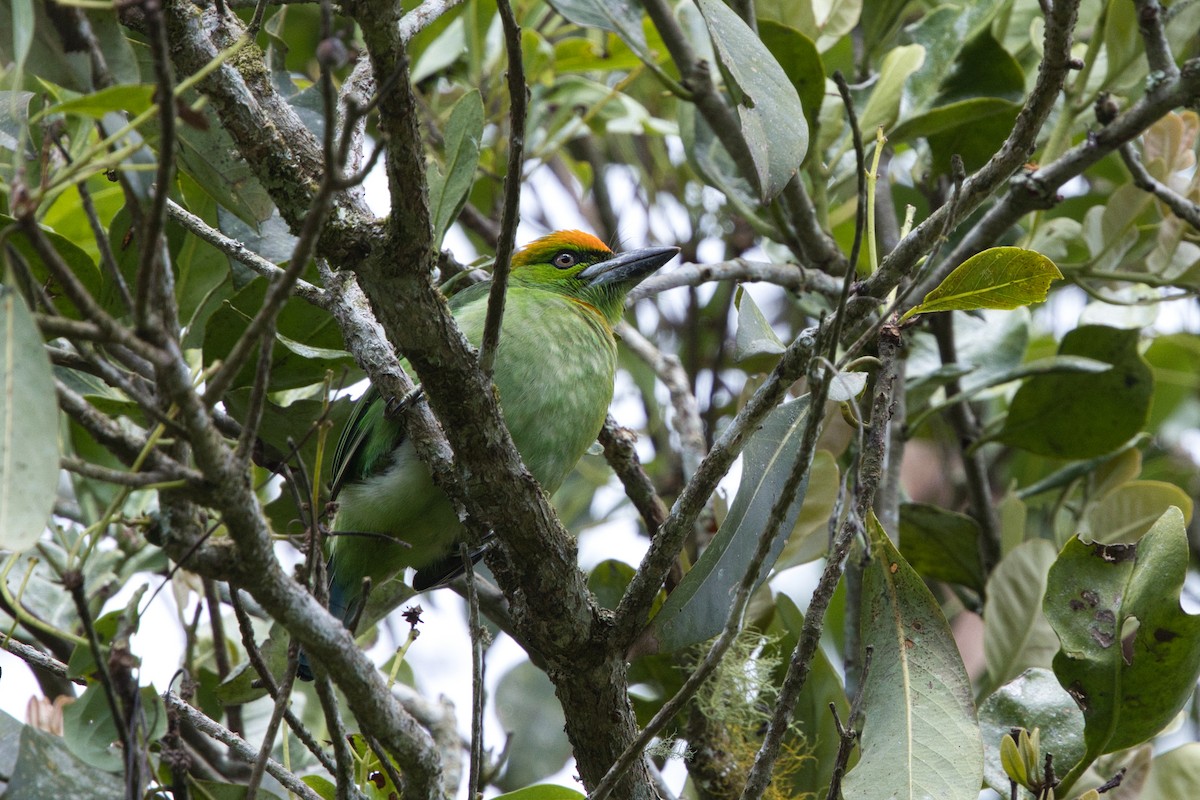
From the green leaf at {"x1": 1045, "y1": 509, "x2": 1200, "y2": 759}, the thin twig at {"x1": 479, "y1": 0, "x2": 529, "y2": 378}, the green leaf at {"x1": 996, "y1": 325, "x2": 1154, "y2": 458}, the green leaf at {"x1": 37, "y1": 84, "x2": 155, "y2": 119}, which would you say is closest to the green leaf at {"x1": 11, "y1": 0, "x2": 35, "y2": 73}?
the green leaf at {"x1": 37, "y1": 84, "x2": 155, "y2": 119}

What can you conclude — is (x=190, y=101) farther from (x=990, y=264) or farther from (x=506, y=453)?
(x=990, y=264)

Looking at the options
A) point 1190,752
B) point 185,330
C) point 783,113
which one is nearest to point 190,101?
point 185,330

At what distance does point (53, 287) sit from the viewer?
2197 mm

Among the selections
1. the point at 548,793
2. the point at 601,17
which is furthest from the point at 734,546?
the point at 601,17

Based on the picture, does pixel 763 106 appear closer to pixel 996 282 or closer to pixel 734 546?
pixel 996 282

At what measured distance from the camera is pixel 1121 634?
6.96 ft

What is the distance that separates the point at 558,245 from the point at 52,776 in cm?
217

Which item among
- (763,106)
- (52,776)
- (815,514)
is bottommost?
(52,776)

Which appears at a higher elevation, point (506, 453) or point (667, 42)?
point (667, 42)

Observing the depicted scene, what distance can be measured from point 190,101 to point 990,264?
142 cm

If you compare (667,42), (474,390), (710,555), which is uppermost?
(667,42)

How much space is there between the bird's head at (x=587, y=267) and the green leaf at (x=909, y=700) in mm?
→ 1315

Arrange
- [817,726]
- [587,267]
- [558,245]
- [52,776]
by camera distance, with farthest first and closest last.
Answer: [558,245] < [587,267] < [817,726] < [52,776]

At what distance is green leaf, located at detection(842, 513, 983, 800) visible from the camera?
1879 millimetres
